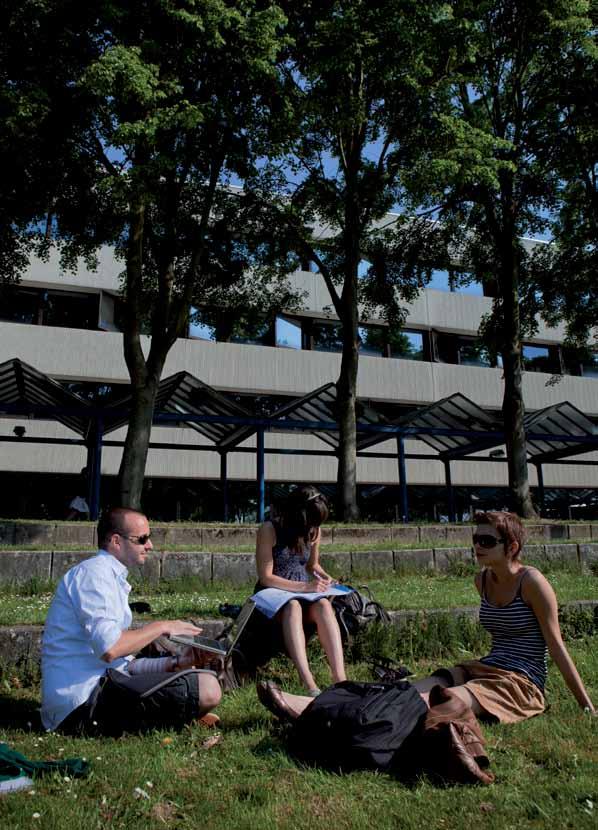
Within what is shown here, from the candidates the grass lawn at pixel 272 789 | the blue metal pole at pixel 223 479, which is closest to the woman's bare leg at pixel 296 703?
the grass lawn at pixel 272 789

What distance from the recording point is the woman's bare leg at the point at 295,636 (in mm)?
4676

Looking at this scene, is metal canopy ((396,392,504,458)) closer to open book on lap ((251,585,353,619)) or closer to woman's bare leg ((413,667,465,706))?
open book on lap ((251,585,353,619))

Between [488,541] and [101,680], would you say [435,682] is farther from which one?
[101,680]

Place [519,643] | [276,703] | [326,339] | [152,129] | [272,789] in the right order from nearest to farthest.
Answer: [272,789] → [276,703] → [519,643] → [152,129] → [326,339]

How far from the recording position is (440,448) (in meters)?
26.6

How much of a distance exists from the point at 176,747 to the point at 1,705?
4.80 feet

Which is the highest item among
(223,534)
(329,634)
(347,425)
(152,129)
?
(152,129)

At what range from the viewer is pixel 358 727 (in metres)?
3.52

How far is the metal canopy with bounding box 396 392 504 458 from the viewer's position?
2147 cm

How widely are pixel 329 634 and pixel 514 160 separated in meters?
14.5

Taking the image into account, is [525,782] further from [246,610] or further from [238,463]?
[238,463]

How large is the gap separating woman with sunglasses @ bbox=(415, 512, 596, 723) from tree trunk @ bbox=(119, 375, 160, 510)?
31.8ft

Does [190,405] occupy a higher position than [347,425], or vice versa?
[190,405]

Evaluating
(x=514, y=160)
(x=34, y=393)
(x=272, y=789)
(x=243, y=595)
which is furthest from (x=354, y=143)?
(x=272, y=789)
